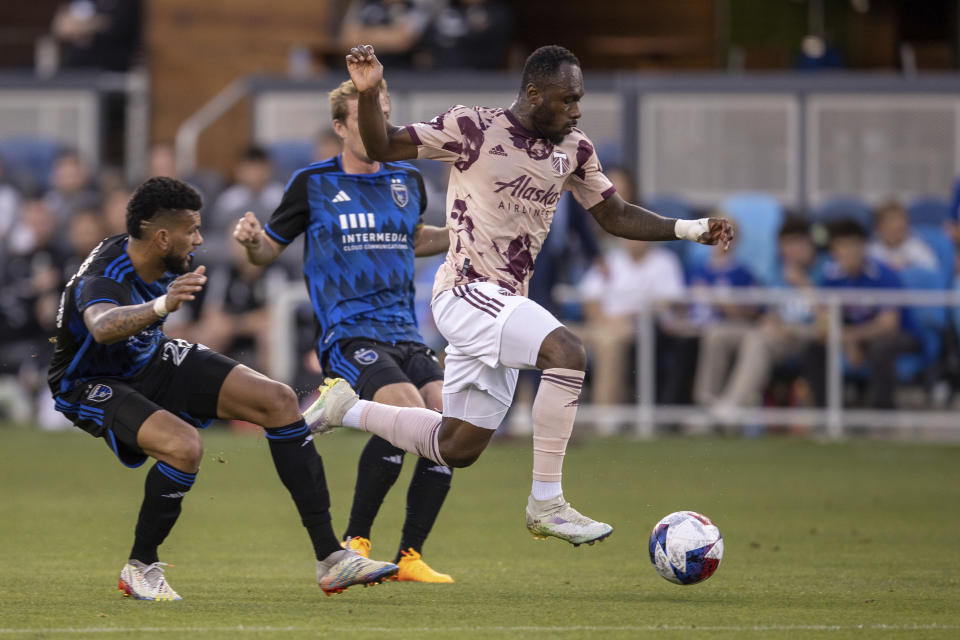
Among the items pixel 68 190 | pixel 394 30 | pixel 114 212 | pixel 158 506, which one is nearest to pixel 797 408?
pixel 394 30

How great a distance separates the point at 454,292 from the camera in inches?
277

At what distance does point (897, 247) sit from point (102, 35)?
10.9 metres

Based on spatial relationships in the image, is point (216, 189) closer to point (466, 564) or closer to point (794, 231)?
point (794, 231)

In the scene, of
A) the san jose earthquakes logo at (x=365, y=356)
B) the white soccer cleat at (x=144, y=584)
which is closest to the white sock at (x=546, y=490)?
the san jose earthquakes logo at (x=365, y=356)

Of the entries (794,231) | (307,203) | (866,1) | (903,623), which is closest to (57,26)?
(794,231)

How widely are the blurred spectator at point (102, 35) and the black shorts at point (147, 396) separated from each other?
46.3 feet

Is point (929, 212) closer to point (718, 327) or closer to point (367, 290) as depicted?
point (718, 327)

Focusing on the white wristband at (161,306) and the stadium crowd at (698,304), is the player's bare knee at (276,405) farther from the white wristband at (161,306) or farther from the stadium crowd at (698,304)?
the stadium crowd at (698,304)

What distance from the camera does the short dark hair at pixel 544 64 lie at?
6930mm

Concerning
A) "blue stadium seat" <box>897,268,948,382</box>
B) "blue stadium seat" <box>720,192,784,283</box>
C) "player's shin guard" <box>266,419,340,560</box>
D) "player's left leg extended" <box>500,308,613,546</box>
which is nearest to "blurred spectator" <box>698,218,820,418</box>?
"blue stadium seat" <box>720,192,784,283</box>

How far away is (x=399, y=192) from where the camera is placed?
320 inches

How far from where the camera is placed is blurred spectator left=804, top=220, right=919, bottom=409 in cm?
1470

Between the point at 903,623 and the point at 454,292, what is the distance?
2389 millimetres

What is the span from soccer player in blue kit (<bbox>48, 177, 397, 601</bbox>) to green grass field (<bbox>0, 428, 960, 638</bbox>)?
0.25 m
